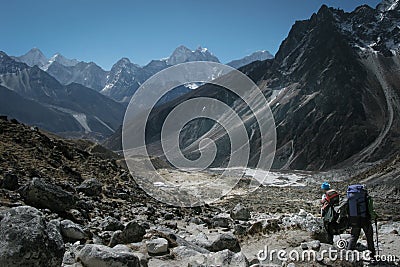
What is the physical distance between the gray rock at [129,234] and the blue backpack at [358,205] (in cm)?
598

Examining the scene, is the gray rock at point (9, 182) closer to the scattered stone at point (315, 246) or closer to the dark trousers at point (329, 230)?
the scattered stone at point (315, 246)

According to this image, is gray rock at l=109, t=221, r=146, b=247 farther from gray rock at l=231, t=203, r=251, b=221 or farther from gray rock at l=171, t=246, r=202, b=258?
gray rock at l=231, t=203, r=251, b=221

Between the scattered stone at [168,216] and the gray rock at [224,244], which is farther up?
the scattered stone at [168,216]

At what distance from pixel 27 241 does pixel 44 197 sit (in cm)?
743

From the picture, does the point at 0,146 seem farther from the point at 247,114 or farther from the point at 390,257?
the point at 247,114

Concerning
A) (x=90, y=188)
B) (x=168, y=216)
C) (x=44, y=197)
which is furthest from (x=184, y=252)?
(x=90, y=188)

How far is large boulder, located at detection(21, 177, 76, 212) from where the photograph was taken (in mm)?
12500

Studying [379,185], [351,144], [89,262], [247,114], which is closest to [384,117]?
[351,144]

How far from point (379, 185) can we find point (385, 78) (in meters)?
127

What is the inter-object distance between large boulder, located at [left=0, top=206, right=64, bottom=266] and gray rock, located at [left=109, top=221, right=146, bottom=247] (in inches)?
163

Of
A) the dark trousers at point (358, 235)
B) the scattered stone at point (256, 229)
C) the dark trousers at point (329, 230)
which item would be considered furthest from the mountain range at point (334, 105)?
the dark trousers at point (358, 235)

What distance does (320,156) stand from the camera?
454ft

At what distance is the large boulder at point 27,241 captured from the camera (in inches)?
223

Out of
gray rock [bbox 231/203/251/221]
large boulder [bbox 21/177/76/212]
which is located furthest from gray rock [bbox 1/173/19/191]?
gray rock [bbox 231/203/251/221]
